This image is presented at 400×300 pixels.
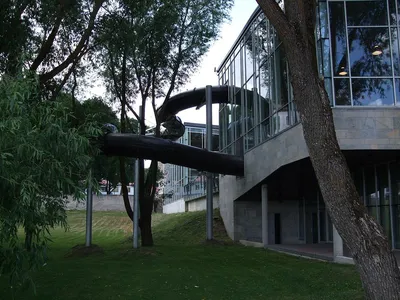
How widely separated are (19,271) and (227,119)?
22605mm

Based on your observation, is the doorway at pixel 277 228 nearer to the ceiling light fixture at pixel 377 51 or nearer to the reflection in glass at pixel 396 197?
the reflection in glass at pixel 396 197

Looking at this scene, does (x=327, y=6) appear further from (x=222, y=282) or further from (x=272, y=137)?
(x=222, y=282)

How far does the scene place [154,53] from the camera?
19.2 meters

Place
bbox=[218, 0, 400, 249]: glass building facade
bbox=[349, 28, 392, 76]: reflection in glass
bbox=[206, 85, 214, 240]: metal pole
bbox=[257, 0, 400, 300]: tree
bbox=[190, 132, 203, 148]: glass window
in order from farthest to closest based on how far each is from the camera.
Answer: bbox=[190, 132, 203, 148]: glass window
bbox=[206, 85, 214, 240]: metal pole
bbox=[349, 28, 392, 76]: reflection in glass
bbox=[218, 0, 400, 249]: glass building facade
bbox=[257, 0, 400, 300]: tree

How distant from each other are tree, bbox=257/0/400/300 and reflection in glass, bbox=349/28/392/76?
8023 millimetres

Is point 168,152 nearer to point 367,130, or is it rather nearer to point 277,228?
point 367,130

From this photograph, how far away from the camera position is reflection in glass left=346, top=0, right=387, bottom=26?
15531mm

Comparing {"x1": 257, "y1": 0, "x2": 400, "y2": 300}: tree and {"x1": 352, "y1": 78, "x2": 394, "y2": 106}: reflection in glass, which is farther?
{"x1": 352, "y1": 78, "x2": 394, "y2": 106}: reflection in glass

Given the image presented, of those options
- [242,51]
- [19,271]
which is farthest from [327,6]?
[19,271]

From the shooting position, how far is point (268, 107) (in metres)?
20.4

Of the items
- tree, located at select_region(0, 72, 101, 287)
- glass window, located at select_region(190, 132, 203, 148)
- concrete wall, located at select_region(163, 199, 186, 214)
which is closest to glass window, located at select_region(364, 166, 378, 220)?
tree, located at select_region(0, 72, 101, 287)

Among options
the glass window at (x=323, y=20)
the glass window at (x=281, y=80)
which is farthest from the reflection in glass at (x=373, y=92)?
the glass window at (x=281, y=80)

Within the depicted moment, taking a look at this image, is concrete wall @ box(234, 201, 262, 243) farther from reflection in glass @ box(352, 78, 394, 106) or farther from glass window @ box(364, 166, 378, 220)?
reflection in glass @ box(352, 78, 394, 106)

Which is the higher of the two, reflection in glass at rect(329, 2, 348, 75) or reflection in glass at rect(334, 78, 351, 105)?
reflection in glass at rect(329, 2, 348, 75)
